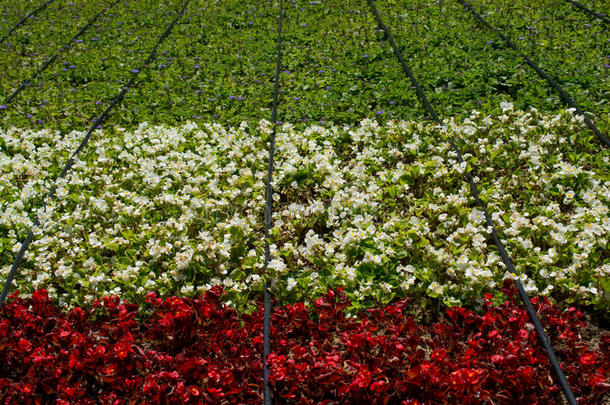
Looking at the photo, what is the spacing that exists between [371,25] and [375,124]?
405 cm

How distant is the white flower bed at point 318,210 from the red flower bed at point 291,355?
286mm

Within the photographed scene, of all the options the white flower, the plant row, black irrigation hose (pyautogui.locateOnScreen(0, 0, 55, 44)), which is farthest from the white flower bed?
black irrigation hose (pyautogui.locateOnScreen(0, 0, 55, 44))

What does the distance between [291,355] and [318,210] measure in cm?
144

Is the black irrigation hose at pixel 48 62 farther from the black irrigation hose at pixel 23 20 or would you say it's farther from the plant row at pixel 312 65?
the black irrigation hose at pixel 23 20

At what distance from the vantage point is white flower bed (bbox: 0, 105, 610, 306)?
3.85m

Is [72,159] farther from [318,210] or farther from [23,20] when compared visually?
[23,20]

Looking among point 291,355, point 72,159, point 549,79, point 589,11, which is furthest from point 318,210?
point 589,11

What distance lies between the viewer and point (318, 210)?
14.6 feet

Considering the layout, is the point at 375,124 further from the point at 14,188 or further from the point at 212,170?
the point at 14,188

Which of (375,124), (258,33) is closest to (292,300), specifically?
(375,124)

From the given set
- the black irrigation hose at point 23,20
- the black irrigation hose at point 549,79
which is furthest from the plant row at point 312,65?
the black irrigation hose at point 23,20

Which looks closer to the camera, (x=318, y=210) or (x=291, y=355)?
(x=291, y=355)

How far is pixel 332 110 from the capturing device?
21.1 feet

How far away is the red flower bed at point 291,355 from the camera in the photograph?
2.97 m
